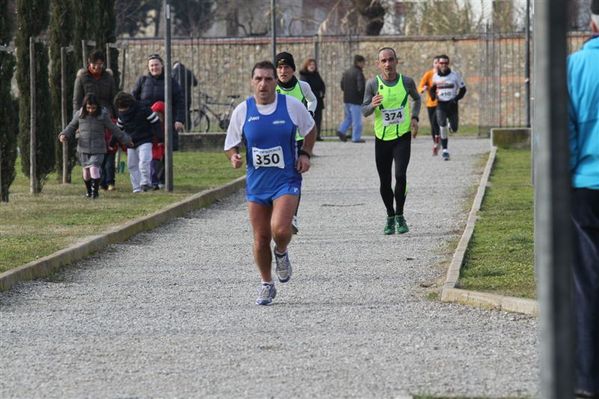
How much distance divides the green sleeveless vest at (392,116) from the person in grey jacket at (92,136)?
571 cm

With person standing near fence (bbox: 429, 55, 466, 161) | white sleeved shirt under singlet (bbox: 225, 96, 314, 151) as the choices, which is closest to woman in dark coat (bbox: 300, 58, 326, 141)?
person standing near fence (bbox: 429, 55, 466, 161)

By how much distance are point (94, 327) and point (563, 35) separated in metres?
6.47

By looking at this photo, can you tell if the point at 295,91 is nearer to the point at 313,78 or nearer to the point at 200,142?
the point at 200,142

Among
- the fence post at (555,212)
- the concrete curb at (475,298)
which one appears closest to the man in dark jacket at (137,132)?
the concrete curb at (475,298)

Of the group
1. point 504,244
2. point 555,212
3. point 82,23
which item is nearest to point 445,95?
point 82,23

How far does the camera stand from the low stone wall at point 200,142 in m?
33.6

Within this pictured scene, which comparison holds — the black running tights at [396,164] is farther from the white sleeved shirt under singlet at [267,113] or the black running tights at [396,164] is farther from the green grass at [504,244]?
the white sleeved shirt under singlet at [267,113]

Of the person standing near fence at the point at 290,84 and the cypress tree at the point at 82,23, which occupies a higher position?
the cypress tree at the point at 82,23

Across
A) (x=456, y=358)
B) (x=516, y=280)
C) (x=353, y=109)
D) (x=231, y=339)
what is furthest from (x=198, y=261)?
(x=353, y=109)

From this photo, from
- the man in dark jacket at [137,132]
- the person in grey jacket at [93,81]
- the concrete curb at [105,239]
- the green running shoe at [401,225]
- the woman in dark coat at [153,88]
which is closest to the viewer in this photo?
the concrete curb at [105,239]

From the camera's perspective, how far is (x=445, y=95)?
28.4m

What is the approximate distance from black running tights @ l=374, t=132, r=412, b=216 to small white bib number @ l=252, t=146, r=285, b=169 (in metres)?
5.02

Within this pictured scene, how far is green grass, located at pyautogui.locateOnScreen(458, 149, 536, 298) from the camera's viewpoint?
37.0 ft

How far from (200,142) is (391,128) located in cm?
1821
